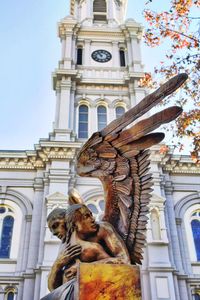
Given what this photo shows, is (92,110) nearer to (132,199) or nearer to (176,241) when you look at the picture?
(176,241)

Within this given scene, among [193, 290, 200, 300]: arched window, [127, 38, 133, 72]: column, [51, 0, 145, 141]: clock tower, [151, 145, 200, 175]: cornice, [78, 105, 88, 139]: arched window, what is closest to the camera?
[193, 290, 200, 300]: arched window

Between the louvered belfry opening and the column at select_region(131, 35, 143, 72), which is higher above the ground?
the louvered belfry opening

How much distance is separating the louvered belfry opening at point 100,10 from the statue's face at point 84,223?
25.6 metres

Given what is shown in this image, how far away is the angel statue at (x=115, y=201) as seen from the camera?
10.9ft

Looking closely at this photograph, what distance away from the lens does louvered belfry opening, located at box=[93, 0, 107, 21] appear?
2720 centimetres

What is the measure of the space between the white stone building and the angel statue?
33.0 ft

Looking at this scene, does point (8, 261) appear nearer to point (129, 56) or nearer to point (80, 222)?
point (80, 222)

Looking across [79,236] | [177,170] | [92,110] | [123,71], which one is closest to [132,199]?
[79,236]

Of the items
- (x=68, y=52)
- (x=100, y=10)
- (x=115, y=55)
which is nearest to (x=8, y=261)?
(x=68, y=52)

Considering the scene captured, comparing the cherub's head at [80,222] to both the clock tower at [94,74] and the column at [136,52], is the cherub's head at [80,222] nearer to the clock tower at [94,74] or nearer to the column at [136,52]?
the clock tower at [94,74]

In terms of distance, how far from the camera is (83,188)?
53.0ft

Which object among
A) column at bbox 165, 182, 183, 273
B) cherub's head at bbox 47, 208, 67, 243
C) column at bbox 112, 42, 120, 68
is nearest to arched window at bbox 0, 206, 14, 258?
column at bbox 165, 182, 183, 273

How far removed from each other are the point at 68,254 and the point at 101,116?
650 inches

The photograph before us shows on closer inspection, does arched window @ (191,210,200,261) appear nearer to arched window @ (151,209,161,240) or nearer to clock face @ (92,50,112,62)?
arched window @ (151,209,161,240)
